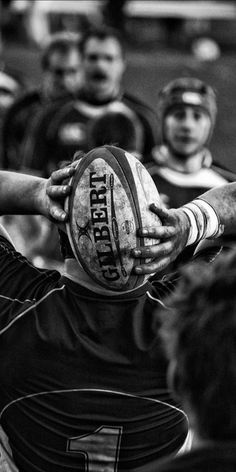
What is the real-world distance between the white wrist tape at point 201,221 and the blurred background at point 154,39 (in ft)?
29.6

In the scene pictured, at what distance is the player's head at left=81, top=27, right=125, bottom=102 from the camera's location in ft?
26.9

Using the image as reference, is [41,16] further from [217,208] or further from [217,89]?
[217,208]

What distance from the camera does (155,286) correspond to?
2.81m

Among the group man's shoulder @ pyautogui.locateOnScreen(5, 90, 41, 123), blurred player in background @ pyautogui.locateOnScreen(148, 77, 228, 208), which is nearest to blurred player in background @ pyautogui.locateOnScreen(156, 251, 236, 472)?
blurred player in background @ pyautogui.locateOnScreen(148, 77, 228, 208)

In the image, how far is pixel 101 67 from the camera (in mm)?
8172

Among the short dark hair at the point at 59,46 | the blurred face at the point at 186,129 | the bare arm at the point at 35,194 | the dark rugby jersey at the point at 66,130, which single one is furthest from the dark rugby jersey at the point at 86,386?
the short dark hair at the point at 59,46

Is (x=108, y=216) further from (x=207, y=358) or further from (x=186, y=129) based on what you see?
(x=186, y=129)

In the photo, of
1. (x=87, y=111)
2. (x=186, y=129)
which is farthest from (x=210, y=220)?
(x=87, y=111)

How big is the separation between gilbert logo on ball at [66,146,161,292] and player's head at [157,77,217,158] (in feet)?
13.5

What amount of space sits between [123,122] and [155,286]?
18.4 feet

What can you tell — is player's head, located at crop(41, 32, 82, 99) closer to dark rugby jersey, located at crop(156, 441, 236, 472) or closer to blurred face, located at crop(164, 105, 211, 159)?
blurred face, located at crop(164, 105, 211, 159)

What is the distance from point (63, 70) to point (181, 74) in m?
3.28

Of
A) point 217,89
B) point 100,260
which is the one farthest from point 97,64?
point 100,260

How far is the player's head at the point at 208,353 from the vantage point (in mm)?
1811
